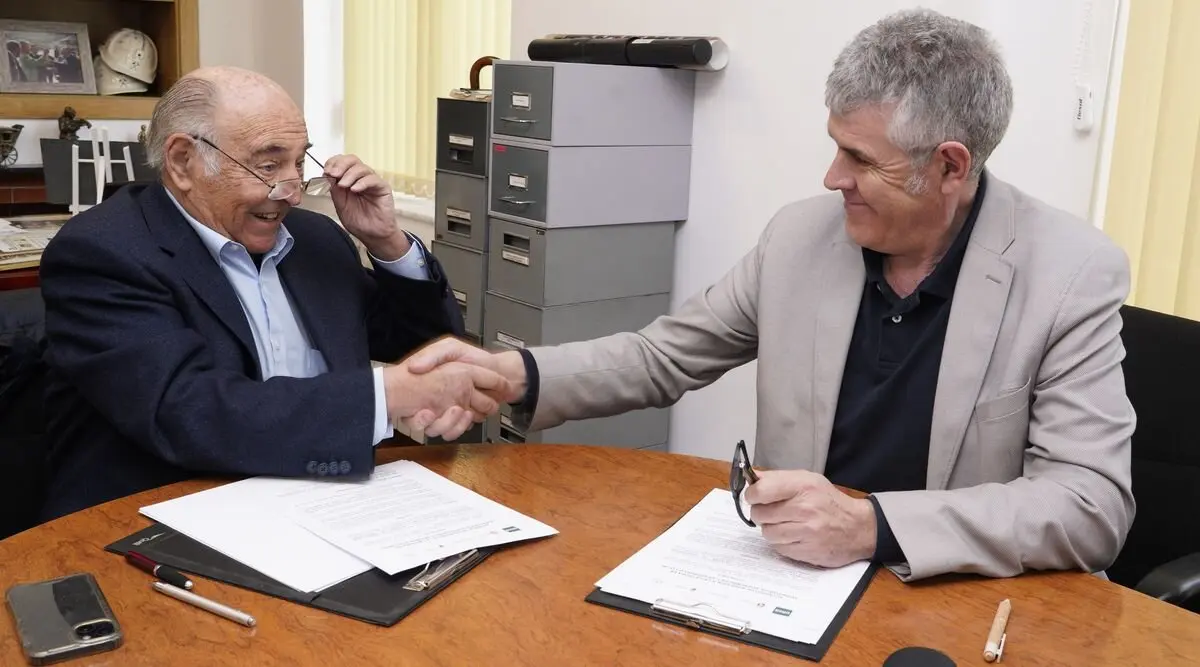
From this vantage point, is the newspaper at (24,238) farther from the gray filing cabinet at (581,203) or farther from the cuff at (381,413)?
the cuff at (381,413)

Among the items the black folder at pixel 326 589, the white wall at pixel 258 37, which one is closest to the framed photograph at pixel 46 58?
the white wall at pixel 258 37

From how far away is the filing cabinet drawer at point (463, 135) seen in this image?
11.3 feet

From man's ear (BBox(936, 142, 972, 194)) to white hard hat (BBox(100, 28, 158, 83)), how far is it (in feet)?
14.2

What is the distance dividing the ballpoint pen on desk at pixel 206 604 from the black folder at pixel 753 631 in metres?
0.38

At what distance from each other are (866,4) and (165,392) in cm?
220

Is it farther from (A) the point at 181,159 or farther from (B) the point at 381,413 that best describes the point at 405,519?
(A) the point at 181,159

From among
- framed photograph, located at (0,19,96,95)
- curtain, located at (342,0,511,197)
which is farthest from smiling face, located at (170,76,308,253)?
framed photograph, located at (0,19,96,95)

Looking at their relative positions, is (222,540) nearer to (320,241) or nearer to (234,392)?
(234,392)

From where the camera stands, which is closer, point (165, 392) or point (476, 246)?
point (165, 392)

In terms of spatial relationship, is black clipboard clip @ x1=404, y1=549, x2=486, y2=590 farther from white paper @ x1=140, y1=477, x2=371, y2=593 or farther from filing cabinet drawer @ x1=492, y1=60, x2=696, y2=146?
filing cabinet drawer @ x1=492, y1=60, x2=696, y2=146

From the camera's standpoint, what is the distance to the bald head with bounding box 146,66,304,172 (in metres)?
1.91

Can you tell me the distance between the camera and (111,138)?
16.0 ft

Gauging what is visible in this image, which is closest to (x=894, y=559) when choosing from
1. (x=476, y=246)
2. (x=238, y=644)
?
(x=238, y=644)

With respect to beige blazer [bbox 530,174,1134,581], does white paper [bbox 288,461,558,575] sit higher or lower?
lower
